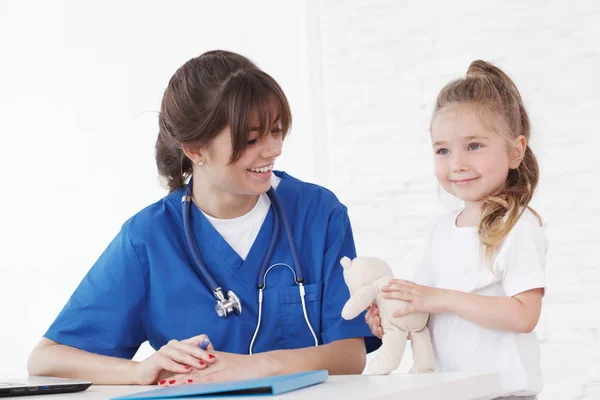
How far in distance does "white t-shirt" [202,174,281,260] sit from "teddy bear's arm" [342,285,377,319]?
0.37 meters

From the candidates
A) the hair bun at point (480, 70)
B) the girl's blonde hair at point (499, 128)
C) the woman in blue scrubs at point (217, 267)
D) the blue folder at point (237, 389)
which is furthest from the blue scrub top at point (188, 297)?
the blue folder at point (237, 389)

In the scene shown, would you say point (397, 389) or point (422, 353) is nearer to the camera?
point (397, 389)

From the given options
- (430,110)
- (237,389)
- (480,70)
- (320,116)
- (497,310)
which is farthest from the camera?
(320,116)

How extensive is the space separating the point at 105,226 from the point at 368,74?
132cm

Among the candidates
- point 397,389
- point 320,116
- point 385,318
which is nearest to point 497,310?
point 385,318

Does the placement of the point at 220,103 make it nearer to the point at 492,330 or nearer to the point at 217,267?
the point at 217,267

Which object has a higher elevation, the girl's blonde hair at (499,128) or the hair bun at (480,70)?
the hair bun at (480,70)

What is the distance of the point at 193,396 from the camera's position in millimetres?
938

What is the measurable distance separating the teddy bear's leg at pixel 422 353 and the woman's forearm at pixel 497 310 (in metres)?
0.08

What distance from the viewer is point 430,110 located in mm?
2900

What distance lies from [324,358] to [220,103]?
55 cm

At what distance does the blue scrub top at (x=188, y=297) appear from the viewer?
1.64 m

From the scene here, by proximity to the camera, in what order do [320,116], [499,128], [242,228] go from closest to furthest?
1. [499,128]
2. [242,228]
3. [320,116]

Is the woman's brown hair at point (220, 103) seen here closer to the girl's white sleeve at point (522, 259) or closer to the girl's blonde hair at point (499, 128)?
the girl's blonde hair at point (499, 128)
